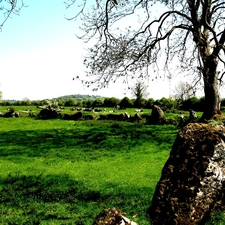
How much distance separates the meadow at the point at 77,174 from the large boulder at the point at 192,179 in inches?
110

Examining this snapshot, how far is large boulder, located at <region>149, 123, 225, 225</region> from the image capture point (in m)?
5.83

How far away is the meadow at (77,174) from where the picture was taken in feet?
30.6

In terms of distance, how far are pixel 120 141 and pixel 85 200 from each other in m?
10.9

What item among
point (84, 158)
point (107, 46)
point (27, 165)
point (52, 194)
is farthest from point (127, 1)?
point (52, 194)

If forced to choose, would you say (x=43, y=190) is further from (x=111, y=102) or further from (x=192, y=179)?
(x=111, y=102)

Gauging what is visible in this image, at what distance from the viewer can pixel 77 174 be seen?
44.9 feet

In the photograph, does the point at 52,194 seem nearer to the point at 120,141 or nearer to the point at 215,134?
the point at 215,134

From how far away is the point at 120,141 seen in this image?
68.7 ft

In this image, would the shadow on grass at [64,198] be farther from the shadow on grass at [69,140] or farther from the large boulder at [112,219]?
the shadow on grass at [69,140]

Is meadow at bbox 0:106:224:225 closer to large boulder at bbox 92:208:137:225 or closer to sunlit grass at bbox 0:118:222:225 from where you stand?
sunlit grass at bbox 0:118:222:225

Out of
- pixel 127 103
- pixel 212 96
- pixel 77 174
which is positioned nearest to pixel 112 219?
pixel 77 174

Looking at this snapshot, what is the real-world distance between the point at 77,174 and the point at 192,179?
8.37 meters

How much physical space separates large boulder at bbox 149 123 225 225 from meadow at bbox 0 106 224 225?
2781mm

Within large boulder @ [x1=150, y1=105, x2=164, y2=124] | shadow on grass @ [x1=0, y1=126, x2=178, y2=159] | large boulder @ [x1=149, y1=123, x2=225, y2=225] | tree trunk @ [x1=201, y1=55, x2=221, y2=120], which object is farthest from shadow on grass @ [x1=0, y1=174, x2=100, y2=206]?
large boulder @ [x1=150, y1=105, x2=164, y2=124]
